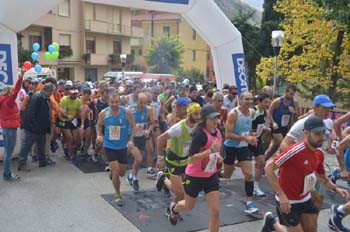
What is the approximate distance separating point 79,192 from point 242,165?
279cm

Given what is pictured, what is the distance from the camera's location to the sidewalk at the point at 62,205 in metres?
5.55

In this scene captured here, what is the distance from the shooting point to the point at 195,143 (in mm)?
4629

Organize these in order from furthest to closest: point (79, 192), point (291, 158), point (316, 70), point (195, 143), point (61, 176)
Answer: point (316, 70) → point (61, 176) → point (79, 192) → point (195, 143) → point (291, 158)

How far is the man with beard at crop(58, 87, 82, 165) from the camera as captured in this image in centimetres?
923

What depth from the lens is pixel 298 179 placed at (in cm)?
404

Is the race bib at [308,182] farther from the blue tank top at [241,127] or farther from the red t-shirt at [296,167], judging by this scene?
the blue tank top at [241,127]

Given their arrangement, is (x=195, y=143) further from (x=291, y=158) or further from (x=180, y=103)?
(x=180, y=103)

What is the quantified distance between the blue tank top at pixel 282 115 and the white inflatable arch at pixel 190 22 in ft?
9.82

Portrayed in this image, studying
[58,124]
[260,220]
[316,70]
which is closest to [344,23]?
[316,70]

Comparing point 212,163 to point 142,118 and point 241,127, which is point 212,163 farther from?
point 142,118

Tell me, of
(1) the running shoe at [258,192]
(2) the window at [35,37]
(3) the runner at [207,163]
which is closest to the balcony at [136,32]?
(2) the window at [35,37]

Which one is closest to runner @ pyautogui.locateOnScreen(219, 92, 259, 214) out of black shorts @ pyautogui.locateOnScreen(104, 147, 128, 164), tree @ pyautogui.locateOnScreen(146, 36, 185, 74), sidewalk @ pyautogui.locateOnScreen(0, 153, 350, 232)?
sidewalk @ pyautogui.locateOnScreen(0, 153, 350, 232)

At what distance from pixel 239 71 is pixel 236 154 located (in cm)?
507

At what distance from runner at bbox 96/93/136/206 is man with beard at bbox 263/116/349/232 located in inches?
111
